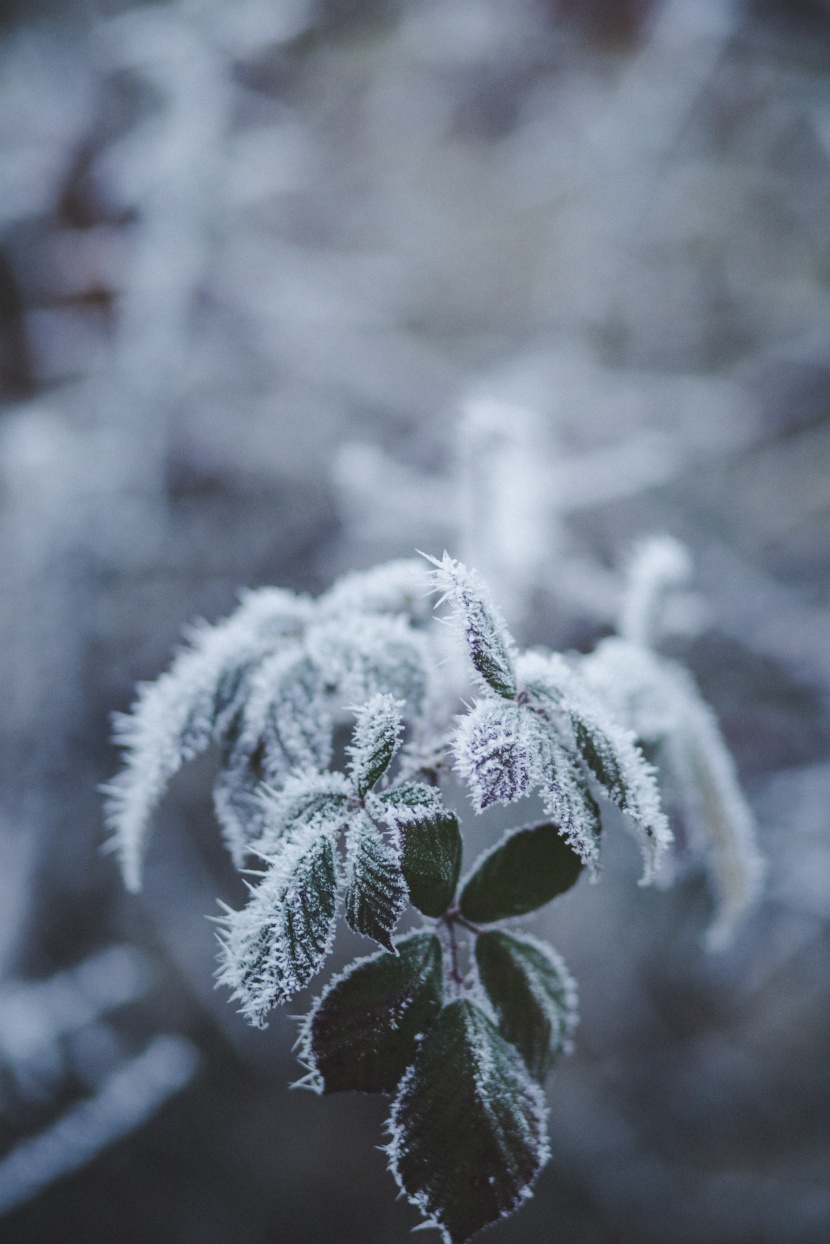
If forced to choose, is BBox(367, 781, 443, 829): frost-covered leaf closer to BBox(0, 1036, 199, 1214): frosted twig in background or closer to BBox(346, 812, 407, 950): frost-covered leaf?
BBox(346, 812, 407, 950): frost-covered leaf

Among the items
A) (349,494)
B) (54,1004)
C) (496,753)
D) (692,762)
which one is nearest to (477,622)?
(496,753)

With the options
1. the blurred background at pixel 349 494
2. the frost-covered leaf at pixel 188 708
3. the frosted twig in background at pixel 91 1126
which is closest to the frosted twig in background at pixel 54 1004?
the blurred background at pixel 349 494

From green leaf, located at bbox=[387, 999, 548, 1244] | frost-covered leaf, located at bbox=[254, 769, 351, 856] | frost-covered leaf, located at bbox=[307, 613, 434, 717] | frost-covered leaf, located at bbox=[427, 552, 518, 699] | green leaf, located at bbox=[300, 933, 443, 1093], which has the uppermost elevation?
frost-covered leaf, located at bbox=[307, 613, 434, 717]

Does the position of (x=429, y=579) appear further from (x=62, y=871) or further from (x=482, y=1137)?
(x=62, y=871)

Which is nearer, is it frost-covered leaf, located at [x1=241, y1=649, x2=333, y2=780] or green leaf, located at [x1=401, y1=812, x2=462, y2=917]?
green leaf, located at [x1=401, y1=812, x2=462, y2=917]

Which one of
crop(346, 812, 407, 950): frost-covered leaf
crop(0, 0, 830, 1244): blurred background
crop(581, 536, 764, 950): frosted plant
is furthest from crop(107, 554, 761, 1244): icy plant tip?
crop(0, 0, 830, 1244): blurred background

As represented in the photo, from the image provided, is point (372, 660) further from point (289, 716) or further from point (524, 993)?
point (524, 993)
